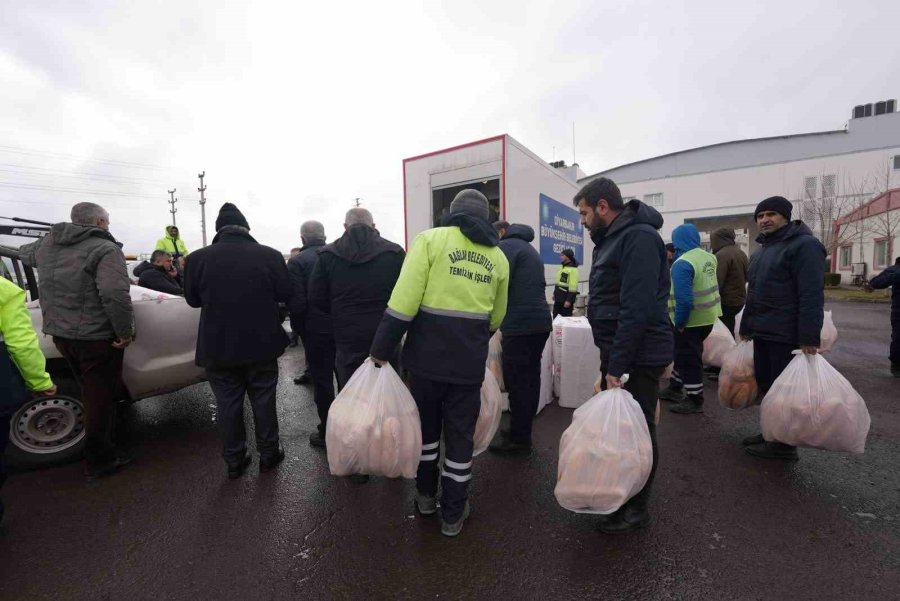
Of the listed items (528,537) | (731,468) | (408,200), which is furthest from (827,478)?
Result: (408,200)

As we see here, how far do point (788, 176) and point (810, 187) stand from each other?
4.71 feet

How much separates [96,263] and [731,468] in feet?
16.2

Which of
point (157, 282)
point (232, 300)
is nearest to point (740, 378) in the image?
point (232, 300)

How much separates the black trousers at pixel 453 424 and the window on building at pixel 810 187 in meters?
33.8

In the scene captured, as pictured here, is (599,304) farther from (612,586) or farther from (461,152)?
(461,152)

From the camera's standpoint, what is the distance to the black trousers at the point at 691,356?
425cm

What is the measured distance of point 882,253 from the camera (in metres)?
19.8

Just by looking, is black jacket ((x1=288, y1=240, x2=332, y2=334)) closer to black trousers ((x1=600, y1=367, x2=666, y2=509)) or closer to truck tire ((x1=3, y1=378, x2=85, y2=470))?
truck tire ((x1=3, y1=378, x2=85, y2=470))

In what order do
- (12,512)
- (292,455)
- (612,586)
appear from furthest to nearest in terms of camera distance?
(292,455), (12,512), (612,586)

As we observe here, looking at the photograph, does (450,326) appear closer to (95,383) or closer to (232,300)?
(232,300)

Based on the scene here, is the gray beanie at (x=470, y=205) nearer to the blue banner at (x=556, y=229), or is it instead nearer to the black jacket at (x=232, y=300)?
the black jacket at (x=232, y=300)

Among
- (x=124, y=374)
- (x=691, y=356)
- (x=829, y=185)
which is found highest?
(x=829, y=185)

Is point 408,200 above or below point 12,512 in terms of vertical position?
above

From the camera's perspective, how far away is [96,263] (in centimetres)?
297
